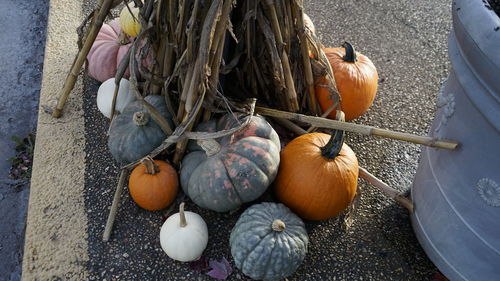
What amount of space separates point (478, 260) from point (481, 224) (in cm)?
18

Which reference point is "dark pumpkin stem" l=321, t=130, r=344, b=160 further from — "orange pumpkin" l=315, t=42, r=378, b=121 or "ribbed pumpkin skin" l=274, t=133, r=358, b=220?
"orange pumpkin" l=315, t=42, r=378, b=121

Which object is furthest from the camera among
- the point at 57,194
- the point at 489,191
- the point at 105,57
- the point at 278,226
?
the point at 105,57

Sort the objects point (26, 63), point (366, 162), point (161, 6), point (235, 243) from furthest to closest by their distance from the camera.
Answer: point (26, 63) < point (366, 162) < point (161, 6) < point (235, 243)

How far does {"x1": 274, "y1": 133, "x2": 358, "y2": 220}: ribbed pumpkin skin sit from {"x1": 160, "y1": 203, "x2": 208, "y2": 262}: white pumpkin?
402 millimetres

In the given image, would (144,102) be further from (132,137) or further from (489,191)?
(489,191)

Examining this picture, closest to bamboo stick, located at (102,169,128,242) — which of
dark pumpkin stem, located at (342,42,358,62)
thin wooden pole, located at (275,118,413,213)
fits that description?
thin wooden pole, located at (275,118,413,213)

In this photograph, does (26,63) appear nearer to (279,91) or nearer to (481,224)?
(279,91)

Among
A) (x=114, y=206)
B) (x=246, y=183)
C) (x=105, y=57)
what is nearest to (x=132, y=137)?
(x=114, y=206)

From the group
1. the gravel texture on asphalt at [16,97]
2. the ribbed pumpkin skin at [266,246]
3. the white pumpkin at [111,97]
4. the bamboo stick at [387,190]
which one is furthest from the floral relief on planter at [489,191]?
the gravel texture on asphalt at [16,97]

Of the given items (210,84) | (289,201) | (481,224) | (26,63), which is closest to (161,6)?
(210,84)

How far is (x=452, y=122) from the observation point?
150 centimetres

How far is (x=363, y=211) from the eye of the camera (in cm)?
205

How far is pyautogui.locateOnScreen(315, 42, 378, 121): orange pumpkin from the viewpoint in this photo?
2273mm

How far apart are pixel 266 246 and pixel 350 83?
1016 mm
